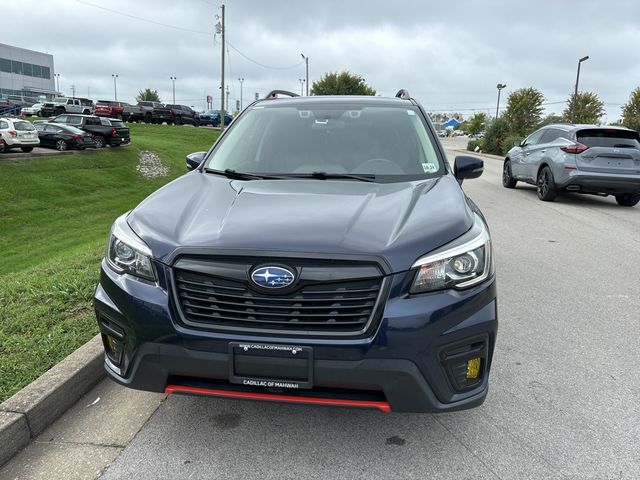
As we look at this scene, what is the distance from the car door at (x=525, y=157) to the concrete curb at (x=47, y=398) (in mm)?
11965

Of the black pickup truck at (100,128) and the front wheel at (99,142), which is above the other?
the black pickup truck at (100,128)

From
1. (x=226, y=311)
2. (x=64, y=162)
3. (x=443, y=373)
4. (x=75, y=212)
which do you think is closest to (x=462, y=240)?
(x=443, y=373)

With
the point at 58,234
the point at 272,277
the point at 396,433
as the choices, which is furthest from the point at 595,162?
the point at 58,234

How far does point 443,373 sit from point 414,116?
7.94 ft

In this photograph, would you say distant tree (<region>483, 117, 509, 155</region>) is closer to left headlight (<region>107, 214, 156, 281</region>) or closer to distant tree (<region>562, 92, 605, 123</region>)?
distant tree (<region>562, 92, 605, 123</region>)

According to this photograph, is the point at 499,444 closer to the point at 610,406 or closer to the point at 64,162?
the point at 610,406

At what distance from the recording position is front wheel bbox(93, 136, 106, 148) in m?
30.8

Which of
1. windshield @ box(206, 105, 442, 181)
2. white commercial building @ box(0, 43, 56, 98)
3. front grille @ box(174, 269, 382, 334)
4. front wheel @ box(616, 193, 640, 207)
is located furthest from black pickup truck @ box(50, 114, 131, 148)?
white commercial building @ box(0, 43, 56, 98)

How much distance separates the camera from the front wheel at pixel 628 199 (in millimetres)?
11787

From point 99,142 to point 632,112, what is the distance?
3828cm

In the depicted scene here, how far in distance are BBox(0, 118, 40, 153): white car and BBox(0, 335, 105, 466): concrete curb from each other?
84.1 ft

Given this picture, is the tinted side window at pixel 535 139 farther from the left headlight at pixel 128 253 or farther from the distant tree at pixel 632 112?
the distant tree at pixel 632 112

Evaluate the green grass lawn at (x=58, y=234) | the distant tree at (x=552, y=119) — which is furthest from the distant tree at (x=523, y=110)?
the green grass lawn at (x=58, y=234)

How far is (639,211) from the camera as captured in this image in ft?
37.0
